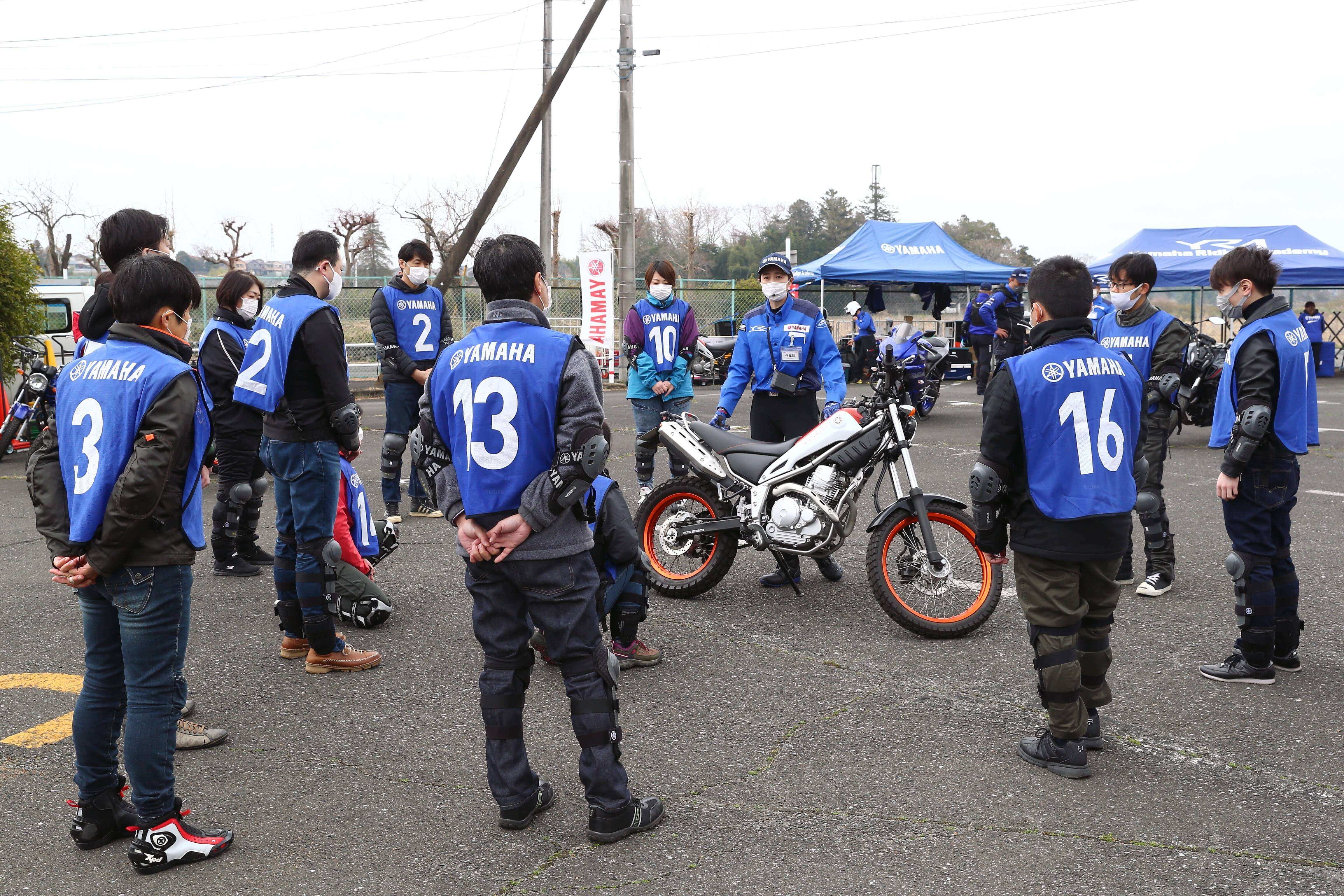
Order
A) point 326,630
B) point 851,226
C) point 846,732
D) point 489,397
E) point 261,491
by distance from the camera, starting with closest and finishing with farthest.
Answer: point 489,397, point 846,732, point 326,630, point 261,491, point 851,226

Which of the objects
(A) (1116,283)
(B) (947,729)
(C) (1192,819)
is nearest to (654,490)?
(B) (947,729)

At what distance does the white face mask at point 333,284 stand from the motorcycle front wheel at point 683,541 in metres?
2.07

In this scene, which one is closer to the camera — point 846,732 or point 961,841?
point 961,841

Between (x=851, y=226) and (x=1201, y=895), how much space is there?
6086 centimetres

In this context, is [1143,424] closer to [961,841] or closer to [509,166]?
[961,841]

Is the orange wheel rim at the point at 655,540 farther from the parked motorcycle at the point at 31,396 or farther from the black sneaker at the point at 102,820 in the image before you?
the parked motorcycle at the point at 31,396

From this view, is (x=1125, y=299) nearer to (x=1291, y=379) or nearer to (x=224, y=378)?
(x=1291, y=379)

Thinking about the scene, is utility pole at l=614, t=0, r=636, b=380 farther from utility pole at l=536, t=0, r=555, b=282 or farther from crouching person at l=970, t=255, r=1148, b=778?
crouching person at l=970, t=255, r=1148, b=778

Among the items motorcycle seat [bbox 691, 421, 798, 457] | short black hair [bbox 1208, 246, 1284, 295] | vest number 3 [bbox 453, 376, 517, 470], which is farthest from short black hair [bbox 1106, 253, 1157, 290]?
vest number 3 [bbox 453, 376, 517, 470]

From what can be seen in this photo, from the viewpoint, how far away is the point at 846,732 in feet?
13.7

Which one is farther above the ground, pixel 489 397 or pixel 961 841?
pixel 489 397

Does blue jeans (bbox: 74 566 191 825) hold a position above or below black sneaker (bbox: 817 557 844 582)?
above

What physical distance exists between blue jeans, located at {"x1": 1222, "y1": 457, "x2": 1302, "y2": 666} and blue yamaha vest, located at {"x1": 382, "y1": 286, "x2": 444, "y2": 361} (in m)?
5.57

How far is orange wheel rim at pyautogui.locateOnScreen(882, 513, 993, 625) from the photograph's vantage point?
527 centimetres
